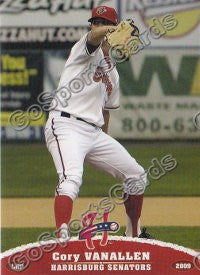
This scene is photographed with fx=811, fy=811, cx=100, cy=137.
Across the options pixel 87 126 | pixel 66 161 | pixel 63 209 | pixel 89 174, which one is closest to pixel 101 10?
pixel 87 126

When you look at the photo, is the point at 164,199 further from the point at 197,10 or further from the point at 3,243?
the point at 197,10

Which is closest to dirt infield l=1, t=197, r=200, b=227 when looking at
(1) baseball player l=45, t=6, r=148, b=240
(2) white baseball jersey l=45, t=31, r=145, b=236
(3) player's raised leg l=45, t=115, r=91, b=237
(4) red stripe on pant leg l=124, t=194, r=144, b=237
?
(4) red stripe on pant leg l=124, t=194, r=144, b=237

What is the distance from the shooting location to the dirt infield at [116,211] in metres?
7.80

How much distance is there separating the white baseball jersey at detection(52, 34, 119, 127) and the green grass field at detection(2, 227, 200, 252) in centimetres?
126

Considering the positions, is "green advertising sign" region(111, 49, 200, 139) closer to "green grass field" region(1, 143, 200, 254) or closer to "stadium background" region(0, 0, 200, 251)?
"stadium background" region(0, 0, 200, 251)

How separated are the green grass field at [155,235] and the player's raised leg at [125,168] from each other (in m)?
0.61

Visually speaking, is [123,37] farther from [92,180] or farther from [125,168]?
[92,180]

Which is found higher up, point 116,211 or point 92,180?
point 92,180

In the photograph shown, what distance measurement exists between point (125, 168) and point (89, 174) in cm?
560

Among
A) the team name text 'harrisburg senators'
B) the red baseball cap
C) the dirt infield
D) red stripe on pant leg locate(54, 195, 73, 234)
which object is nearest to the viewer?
the team name text 'harrisburg senators'

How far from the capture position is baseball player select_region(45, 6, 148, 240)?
5.66 m

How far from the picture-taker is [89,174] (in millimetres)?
11812

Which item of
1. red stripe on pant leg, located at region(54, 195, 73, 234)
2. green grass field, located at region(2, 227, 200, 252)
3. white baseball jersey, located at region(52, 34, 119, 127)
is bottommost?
red stripe on pant leg, located at region(54, 195, 73, 234)

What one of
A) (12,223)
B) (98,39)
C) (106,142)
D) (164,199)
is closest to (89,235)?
(106,142)
